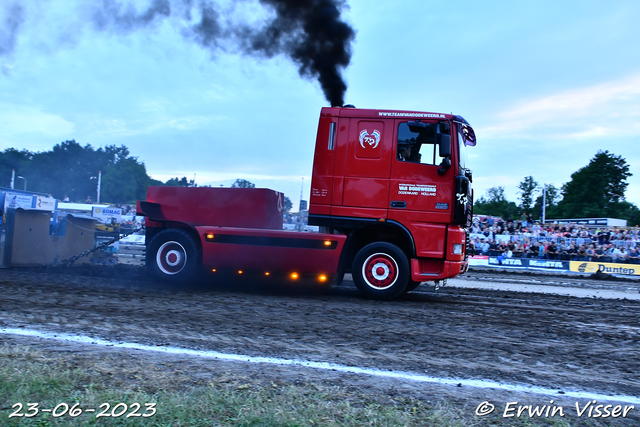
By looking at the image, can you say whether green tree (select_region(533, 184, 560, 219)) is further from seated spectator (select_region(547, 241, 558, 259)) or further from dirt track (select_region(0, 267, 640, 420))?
dirt track (select_region(0, 267, 640, 420))

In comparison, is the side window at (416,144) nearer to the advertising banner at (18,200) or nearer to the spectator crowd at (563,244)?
the spectator crowd at (563,244)

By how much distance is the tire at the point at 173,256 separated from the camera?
29.9 feet

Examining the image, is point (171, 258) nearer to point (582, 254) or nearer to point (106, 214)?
point (582, 254)

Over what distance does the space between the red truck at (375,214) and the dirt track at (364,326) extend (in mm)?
601

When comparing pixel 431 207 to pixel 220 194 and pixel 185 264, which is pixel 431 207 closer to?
pixel 220 194

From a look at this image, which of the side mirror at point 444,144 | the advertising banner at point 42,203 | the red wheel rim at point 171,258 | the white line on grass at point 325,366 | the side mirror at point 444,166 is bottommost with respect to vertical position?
the white line on grass at point 325,366

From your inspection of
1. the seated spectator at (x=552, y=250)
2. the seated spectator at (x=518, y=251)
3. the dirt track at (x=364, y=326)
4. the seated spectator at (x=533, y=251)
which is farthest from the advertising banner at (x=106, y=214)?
the seated spectator at (x=552, y=250)

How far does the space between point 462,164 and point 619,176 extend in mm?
81613

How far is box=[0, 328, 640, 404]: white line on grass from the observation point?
3.78 m

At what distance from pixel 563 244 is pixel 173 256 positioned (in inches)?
647

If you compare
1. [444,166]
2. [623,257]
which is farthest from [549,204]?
[444,166]

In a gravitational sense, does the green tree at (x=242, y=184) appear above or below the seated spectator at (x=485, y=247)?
above

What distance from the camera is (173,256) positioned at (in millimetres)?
9250

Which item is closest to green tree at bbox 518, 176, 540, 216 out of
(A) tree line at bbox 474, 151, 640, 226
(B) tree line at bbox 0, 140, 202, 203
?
(A) tree line at bbox 474, 151, 640, 226
